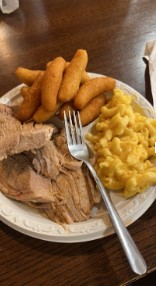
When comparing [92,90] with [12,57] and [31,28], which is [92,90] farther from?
[31,28]

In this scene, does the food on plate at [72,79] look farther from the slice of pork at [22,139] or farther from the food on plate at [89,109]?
the slice of pork at [22,139]

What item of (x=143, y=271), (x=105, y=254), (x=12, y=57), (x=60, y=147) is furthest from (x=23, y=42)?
(x=143, y=271)

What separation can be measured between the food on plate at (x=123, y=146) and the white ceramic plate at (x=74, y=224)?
0.03 m

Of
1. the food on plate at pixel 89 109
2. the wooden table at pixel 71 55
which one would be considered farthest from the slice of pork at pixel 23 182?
the food on plate at pixel 89 109

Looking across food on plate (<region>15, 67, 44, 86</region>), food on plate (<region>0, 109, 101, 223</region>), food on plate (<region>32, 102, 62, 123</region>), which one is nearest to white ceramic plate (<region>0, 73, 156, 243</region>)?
food on plate (<region>0, 109, 101, 223</region>)

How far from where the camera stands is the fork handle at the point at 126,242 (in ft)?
2.45

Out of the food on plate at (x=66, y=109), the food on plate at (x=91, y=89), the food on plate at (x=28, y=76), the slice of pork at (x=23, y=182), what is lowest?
the slice of pork at (x=23, y=182)

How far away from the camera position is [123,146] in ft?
3.25

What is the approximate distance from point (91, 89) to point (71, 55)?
0.41 metres

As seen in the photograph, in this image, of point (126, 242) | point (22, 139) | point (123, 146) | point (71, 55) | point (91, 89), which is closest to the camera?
point (126, 242)

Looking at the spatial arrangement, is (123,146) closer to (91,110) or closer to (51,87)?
(91,110)

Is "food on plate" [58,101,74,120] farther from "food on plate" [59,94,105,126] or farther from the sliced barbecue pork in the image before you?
the sliced barbecue pork

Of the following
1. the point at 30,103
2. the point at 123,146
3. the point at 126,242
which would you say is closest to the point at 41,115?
the point at 30,103

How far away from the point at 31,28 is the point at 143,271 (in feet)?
4.24
